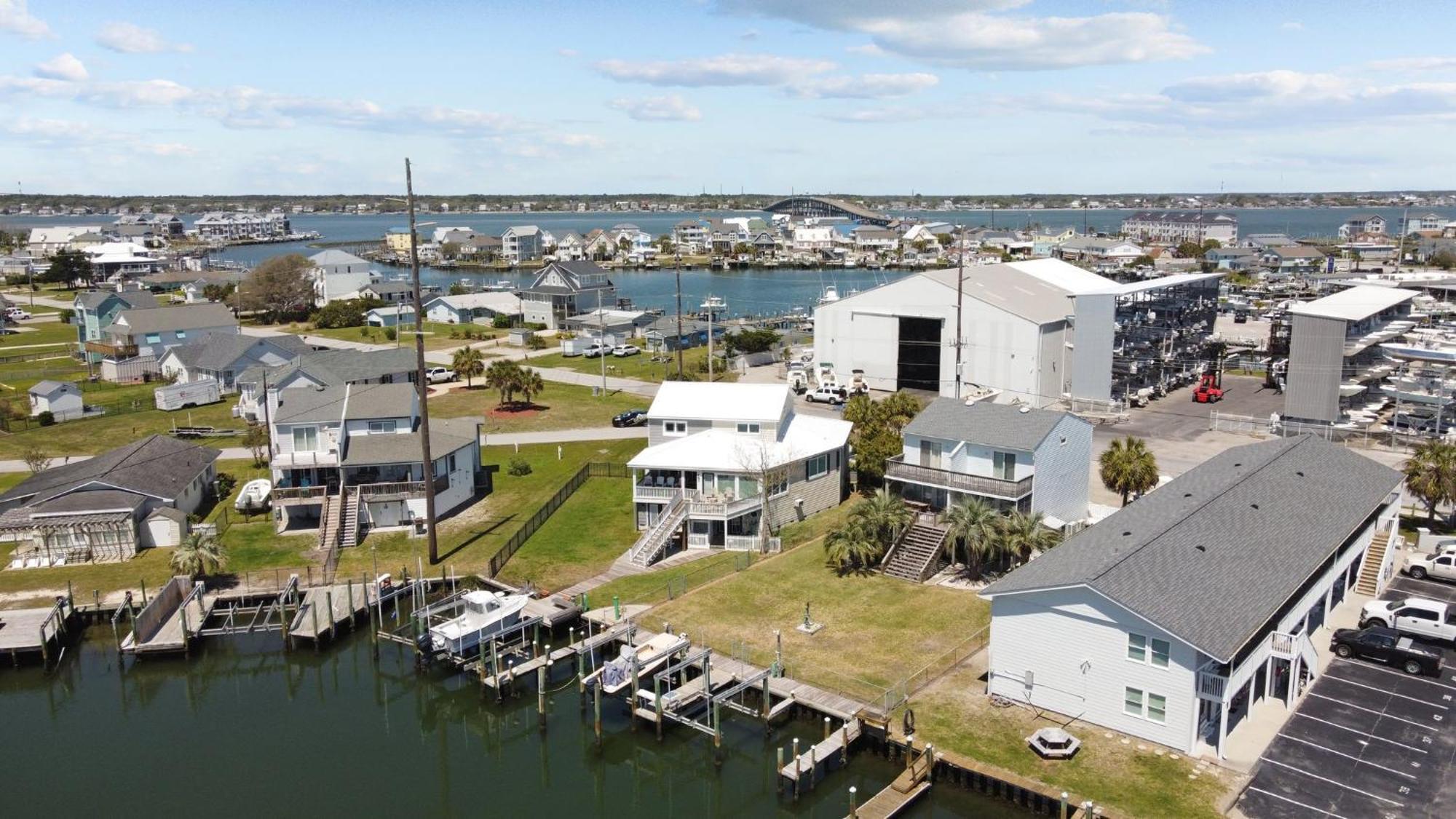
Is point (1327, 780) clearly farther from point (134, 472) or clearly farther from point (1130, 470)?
point (134, 472)

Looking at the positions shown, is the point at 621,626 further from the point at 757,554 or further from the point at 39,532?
the point at 39,532

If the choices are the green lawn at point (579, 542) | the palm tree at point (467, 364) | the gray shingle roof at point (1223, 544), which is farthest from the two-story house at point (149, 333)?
the gray shingle roof at point (1223, 544)

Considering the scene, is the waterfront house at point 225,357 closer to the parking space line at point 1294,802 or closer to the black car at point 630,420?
the black car at point 630,420

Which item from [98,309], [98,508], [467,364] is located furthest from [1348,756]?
[98,309]

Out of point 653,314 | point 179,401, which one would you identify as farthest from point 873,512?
point 653,314

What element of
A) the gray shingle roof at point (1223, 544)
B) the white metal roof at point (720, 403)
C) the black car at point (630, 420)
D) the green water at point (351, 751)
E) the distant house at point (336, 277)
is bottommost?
the green water at point (351, 751)
